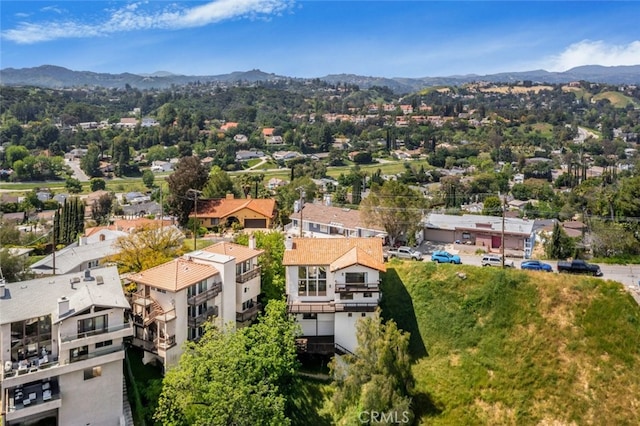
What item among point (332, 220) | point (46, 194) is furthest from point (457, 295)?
point (46, 194)

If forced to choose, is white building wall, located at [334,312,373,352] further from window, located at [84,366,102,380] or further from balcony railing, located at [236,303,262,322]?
window, located at [84,366,102,380]

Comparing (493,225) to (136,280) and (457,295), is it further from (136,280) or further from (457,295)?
(136,280)

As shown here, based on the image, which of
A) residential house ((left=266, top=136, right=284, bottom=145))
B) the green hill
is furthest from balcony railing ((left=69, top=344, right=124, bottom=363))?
residential house ((left=266, top=136, right=284, bottom=145))

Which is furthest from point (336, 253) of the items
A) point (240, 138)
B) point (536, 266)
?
point (240, 138)

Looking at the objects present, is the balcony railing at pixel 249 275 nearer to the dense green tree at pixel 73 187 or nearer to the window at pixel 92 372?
the window at pixel 92 372

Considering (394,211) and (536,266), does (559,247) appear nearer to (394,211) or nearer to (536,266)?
(536,266)

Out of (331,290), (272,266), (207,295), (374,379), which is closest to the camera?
(374,379)
